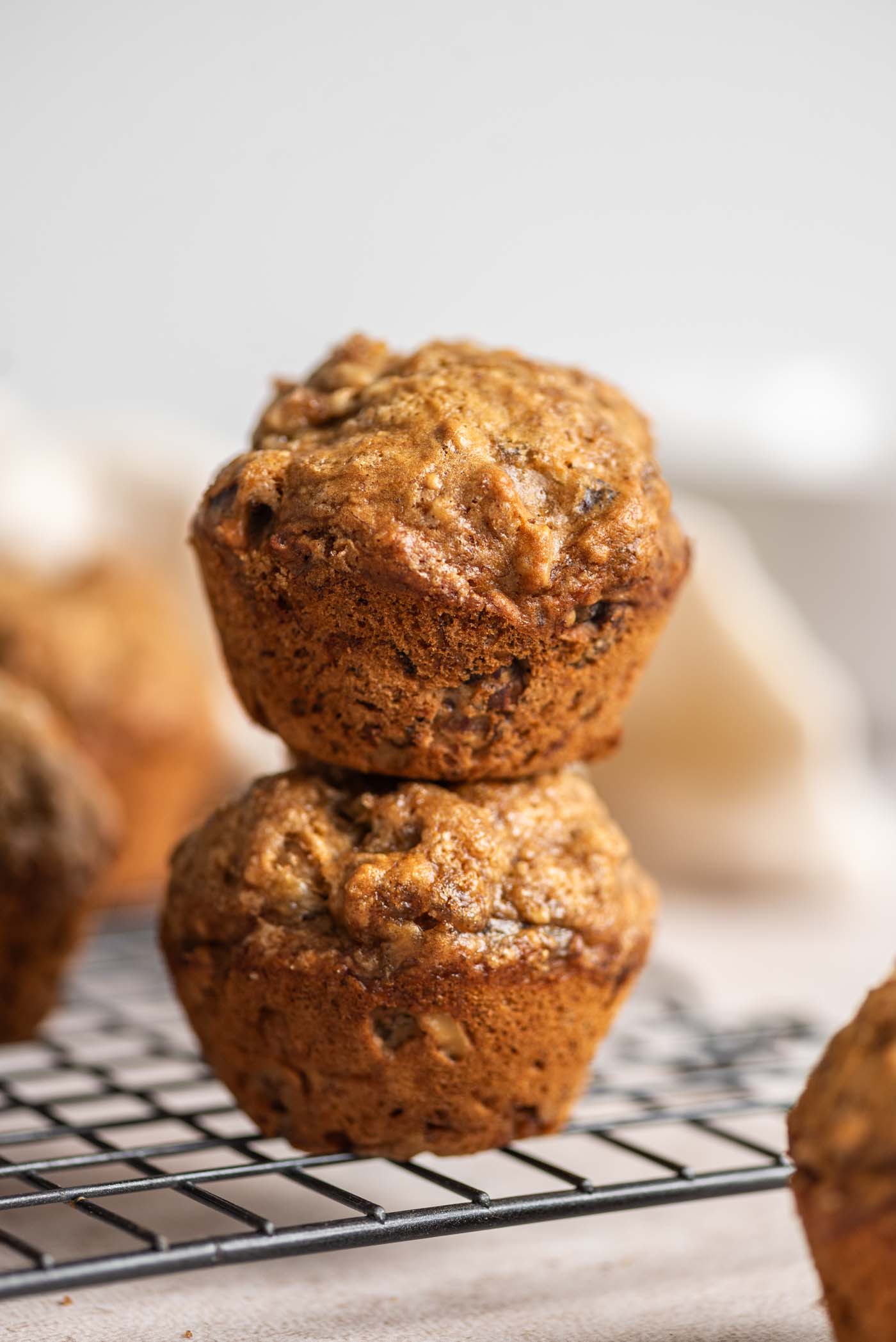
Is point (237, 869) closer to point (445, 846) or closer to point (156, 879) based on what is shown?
point (445, 846)

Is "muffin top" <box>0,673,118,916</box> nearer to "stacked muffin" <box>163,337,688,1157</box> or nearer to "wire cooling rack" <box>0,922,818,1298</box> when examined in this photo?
"wire cooling rack" <box>0,922,818,1298</box>

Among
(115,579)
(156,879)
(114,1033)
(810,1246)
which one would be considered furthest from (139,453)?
(810,1246)

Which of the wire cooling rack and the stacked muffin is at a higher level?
the stacked muffin

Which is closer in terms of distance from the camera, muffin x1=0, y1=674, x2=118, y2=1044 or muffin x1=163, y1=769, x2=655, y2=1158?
muffin x1=163, y1=769, x2=655, y2=1158

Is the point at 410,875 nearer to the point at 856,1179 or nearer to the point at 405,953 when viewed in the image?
the point at 405,953

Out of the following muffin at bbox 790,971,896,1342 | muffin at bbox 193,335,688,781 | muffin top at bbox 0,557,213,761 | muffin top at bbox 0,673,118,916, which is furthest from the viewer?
muffin top at bbox 0,557,213,761

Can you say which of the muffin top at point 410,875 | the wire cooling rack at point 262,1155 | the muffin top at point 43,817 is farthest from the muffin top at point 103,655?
the muffin top at point 410,875

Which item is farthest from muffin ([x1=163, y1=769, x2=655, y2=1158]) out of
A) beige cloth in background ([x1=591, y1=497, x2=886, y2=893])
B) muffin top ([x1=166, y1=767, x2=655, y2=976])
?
beige cloth in background ([x1=591, y1=497, x2=886, y2=893])

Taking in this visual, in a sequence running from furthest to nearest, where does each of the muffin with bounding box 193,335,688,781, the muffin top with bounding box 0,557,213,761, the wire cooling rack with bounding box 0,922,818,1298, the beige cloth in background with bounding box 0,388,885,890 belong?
the beige cloth in background with bounding box 0,388,885,890
the muffin top with bounding box 0,557,213,761
the muffin with bounding box 193,335,688,781
the wire cooling rack with bounding box 0,922,818,1298
